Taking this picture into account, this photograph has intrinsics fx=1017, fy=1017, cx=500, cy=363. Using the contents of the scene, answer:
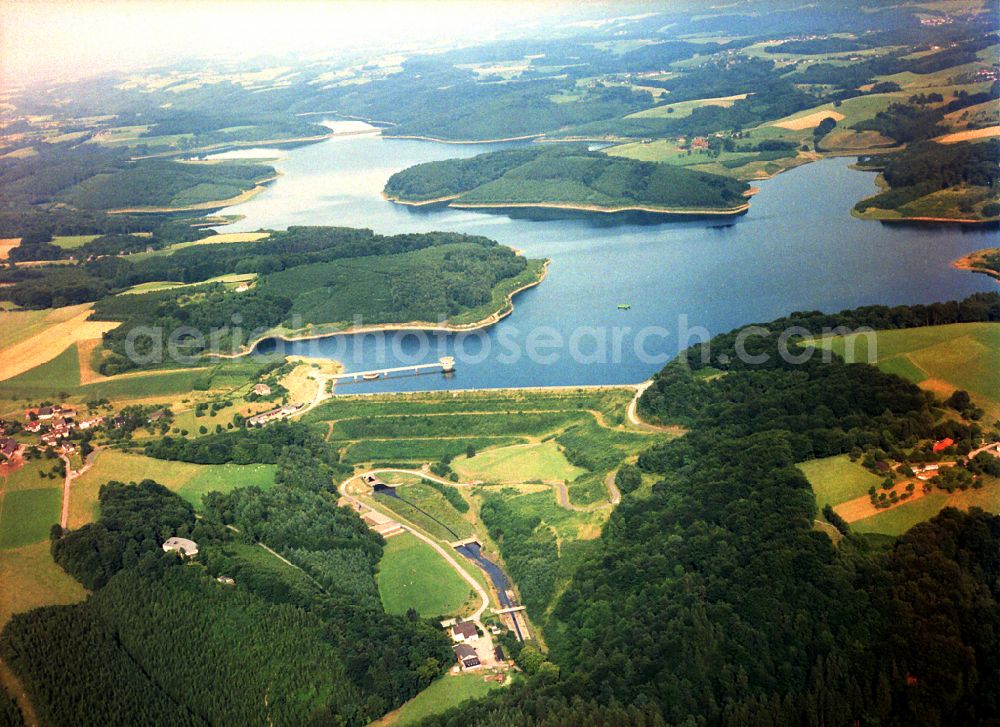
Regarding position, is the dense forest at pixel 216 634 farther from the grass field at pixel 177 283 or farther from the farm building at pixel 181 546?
the grass field at pixel 177 283

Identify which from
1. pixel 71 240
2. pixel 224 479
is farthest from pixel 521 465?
pixel 71 240

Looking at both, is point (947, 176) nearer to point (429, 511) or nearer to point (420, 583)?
point (429, 511)

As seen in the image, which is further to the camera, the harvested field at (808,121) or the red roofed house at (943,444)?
the harvested field at (808,121)

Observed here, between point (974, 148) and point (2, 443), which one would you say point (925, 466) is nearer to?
point (2, 443)

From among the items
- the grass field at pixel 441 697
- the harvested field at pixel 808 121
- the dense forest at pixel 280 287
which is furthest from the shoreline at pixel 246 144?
the grass field at pixel 441 697

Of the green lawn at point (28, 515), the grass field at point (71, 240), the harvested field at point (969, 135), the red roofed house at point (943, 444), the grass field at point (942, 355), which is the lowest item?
the grass field at point (71, 240)
